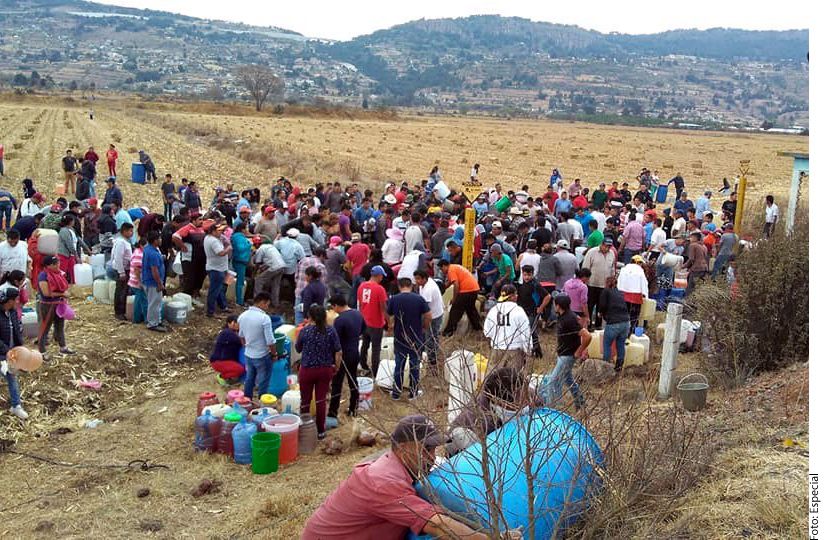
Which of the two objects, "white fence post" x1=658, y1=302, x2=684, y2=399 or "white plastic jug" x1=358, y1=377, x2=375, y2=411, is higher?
"white fence post" x1=658, y1=302, x2=684, y2=399

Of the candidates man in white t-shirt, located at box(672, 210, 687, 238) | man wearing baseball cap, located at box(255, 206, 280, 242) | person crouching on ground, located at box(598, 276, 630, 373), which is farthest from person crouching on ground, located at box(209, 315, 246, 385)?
man in white t-shirt, located at box(672, 210, 687, 238)

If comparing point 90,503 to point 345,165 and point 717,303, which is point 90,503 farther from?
point 345,165

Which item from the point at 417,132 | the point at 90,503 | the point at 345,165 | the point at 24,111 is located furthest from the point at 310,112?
the point at 90,503

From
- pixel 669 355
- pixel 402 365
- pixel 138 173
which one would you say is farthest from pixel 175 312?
pixel 138 173

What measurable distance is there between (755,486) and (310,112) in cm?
8249

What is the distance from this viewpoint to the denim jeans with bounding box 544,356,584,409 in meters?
5.80

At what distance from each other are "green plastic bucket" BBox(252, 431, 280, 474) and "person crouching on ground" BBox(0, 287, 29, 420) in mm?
3142

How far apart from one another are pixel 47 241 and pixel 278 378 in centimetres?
479

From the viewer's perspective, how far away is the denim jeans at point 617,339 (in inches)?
438

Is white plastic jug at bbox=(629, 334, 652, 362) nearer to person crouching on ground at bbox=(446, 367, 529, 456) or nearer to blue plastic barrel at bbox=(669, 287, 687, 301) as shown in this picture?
blue plastic barrel at bbox=(669, 287, 687, 301)

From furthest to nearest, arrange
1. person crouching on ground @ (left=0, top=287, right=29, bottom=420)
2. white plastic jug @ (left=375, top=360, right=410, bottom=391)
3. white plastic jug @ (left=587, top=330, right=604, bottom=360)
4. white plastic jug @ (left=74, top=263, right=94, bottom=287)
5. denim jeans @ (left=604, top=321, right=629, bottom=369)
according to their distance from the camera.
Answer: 1. white plastic jug @ (left=74, top=263, right=94, bottom=287)
2. white plastic jug @ (left=587, top=330, right=604, bottom=360)
3. denim jeans @ (left=604, top=321, right=629, bottom=369)
4. white plastic jug @ (left=375, top=360, right=410, bottom=391)
5. person crouching on ground @ (left=0, top=287, right=29, bottom=420)

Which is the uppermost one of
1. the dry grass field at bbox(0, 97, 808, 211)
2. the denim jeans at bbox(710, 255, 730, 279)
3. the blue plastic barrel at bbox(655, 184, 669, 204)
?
the dry grass field at bbox(0, 97, 808, 211)

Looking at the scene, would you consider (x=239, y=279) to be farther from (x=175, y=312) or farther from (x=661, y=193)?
(x=661, y=193)

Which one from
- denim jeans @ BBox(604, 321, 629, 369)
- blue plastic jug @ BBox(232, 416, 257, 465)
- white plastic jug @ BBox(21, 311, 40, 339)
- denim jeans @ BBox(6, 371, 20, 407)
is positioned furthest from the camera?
white plastic jug @ BBox(21, 311, 40, 339)
